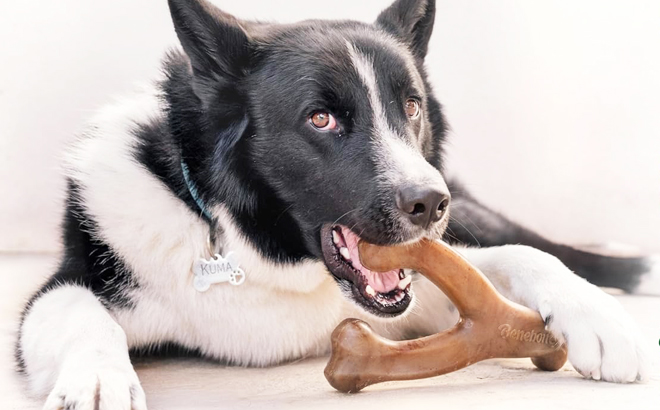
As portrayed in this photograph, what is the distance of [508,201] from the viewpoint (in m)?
4.07

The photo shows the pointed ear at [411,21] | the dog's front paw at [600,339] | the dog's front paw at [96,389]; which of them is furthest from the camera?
the pointed ear at [411,21]

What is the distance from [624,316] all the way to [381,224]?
69 centimetres

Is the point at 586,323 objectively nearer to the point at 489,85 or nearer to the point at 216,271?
the point at 216,271

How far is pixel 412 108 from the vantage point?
2.29 meters

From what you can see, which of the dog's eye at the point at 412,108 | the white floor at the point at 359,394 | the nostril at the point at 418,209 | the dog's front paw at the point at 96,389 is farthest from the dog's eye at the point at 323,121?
the dog's front paw at the point at 96,389

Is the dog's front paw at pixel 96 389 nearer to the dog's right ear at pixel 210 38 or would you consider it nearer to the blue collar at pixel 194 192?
the blue collar at pixel 194 192

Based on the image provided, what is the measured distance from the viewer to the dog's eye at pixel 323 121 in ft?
6.97

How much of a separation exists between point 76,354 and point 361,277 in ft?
2.43

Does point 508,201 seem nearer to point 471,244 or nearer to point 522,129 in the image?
point 522,129

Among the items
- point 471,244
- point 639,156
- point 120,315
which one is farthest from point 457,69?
point 120,315

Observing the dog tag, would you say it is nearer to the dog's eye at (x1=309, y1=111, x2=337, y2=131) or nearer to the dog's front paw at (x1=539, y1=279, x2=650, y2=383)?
the dog's eye at (x1=309, y1=111, x2=337, y2=131)

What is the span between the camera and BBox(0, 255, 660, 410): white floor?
1.85m

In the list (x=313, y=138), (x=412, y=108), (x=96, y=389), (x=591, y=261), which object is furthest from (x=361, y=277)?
(x=591, y=261)

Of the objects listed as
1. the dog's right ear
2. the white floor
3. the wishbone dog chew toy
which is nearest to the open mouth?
the wishbone dog chew toy
